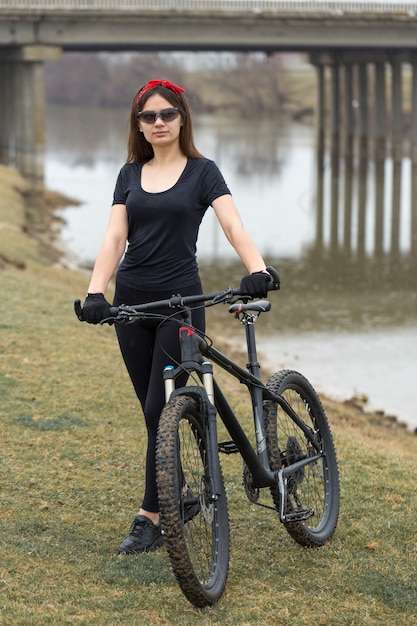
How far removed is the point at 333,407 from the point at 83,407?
3913 mm

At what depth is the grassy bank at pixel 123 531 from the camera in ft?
15.8

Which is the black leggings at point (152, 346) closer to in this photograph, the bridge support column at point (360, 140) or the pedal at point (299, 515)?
the pedal at point (299, 515)

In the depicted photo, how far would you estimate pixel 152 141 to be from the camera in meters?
5.20

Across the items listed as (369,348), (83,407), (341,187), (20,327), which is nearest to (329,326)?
(369,348)

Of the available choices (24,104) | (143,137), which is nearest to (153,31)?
(24,104)

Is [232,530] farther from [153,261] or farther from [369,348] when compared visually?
[369,348]

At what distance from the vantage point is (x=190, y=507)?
4.83 metres

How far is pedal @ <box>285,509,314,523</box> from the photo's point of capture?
17.3ft

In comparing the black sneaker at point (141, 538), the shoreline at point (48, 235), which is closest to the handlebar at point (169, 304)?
the black sneaker at point (141, 538)

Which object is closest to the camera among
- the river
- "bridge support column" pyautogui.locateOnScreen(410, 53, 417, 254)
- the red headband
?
the red headband

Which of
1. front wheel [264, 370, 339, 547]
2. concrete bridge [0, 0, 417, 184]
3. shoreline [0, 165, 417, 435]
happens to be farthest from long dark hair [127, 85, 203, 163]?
concrete bridge [0, 0, 417, 184]

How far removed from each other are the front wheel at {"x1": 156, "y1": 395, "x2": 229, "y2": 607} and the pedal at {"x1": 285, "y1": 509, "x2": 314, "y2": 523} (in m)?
0.44

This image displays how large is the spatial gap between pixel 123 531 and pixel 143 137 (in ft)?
6.48

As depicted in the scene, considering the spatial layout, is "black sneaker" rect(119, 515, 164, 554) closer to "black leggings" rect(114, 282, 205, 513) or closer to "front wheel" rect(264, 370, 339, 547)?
"black leggings" rect(114, 282, 205, 513)
